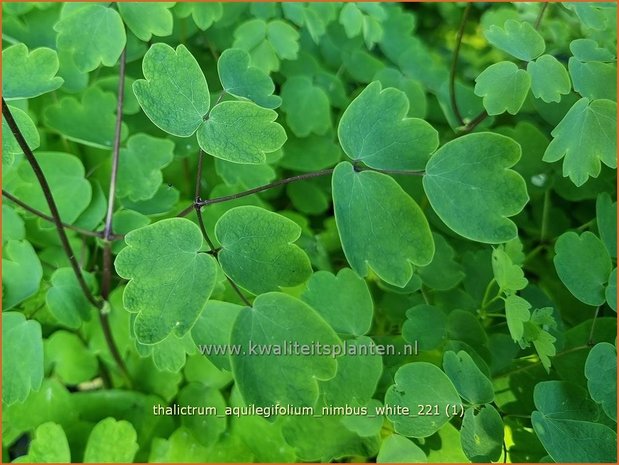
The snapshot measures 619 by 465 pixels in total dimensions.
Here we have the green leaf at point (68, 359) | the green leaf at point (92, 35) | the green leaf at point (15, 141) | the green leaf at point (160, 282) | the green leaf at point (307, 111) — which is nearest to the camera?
the green leaf at point (160, 282)

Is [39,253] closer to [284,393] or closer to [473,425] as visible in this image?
[284,393]

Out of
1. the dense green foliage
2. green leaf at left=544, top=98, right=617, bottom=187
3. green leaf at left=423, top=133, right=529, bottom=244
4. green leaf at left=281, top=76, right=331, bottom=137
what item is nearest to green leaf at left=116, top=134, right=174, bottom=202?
the dense green foliage

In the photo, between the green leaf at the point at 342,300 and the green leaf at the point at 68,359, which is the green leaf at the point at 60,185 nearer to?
the green leaf at the point at 68,359

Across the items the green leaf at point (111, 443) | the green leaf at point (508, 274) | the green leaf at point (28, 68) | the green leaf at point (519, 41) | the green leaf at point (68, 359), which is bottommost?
the green leaf at point (111, 443)

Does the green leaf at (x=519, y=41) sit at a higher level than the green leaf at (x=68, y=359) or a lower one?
higher

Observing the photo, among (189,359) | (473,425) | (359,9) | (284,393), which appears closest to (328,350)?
(284,393)

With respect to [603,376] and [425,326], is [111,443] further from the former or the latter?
[603,376]

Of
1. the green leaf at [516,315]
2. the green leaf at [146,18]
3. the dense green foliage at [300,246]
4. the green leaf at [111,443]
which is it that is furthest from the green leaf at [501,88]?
the green leaf at [111,443]
